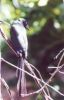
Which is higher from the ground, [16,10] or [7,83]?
[16,10]

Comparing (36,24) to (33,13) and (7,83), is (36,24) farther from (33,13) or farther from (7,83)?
(7,83)

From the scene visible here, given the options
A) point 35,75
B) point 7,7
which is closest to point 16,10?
point 7,7

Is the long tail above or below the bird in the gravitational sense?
below

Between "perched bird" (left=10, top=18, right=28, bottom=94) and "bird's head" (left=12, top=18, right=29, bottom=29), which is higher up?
"bird's head" (left=12, top=18, right=29, bottom=29)
